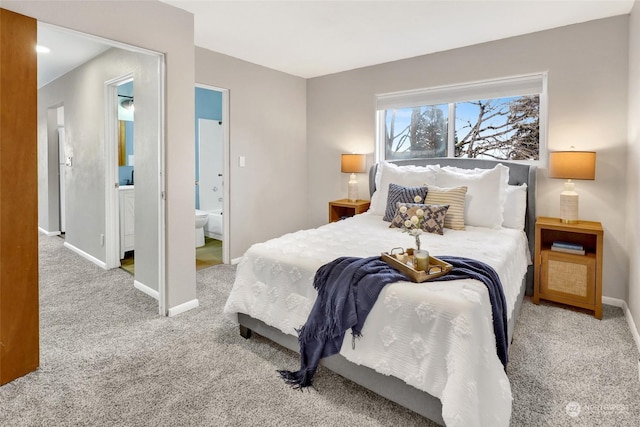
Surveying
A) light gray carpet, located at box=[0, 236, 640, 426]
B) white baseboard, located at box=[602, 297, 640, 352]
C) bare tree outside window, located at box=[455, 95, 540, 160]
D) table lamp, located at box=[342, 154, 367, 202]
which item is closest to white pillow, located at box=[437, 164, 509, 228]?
bare tree outside window, located at box=[455, 95, 540, 160]

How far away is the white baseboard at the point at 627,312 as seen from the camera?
242cm

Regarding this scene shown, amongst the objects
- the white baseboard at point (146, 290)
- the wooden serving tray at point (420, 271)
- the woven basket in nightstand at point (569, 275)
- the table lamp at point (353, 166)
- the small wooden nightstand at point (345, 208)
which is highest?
the table lamp at point (353, 166)

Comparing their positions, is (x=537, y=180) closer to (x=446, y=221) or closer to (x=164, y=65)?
(x=446, y=221)

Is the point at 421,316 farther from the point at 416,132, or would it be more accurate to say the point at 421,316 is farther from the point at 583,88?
the point at 416,132

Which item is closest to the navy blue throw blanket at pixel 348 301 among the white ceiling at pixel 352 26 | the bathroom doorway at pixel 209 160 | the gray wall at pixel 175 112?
the gray wall at pixel 175 112

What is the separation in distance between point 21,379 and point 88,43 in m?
3.12

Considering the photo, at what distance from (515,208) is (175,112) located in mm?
2934

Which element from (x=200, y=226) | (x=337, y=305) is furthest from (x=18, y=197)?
(x=200, y=226)

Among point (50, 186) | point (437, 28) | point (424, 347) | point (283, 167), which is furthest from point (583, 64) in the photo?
point (50, 186)

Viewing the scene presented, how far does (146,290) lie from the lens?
333 cm

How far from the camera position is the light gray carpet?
5.60ft

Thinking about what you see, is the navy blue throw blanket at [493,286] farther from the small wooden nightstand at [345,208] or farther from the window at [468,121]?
the small wooden nightstand at [345,208]

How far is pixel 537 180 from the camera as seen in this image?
131 inches

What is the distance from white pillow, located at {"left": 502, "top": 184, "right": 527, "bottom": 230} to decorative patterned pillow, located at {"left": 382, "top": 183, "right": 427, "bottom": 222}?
0.72 meters
